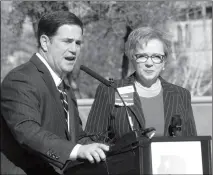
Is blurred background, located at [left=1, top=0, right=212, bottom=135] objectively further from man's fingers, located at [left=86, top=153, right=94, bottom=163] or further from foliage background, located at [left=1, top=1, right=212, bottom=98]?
man's fingers, located at [left=86, top=153, right=94, bottom=163]

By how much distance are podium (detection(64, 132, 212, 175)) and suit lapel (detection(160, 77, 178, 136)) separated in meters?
0.83

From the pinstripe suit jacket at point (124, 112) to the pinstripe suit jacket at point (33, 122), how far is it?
0.67 metres

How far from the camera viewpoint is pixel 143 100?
3.07m

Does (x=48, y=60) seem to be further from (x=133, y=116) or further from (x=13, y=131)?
(x=133, y=116)

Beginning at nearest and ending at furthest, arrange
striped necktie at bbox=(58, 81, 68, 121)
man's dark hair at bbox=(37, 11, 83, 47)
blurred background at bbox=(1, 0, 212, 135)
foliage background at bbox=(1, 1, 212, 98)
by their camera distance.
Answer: man's dark hair at bbox=(37, 11, 83, 47)
striped necktie at bbox=(58, 81, 68, 121)
blurred background at bbox=(1, 0, 212, 135)
foliage background at bbox=(1, 1, 212, 98)

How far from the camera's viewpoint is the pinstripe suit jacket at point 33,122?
1940mm

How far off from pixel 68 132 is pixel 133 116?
0.75 meters

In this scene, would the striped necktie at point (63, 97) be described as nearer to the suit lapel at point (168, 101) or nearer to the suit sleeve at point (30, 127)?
the suit sleeve at point (30, 127)

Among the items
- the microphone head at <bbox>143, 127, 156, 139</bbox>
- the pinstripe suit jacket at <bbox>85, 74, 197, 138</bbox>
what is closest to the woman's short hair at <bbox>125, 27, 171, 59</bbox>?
the pinstripe suit jacket at <bbox>85, 74, 197, 138</bbox>

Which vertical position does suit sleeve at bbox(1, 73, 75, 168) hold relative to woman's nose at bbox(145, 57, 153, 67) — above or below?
below

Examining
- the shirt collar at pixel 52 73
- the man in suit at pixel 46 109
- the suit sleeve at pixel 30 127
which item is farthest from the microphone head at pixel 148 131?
the shirt collar at pixel 52 73

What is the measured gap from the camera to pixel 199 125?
5.82 m

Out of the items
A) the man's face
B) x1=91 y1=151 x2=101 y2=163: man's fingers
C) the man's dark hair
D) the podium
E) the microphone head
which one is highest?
the man's dark hair

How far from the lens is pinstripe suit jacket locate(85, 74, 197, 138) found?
2965 millimetres
